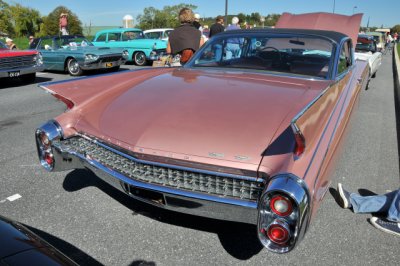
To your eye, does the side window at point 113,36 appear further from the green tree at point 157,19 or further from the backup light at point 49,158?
the green tree at point 157,19

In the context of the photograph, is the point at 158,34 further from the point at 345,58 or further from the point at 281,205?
the point at 281,205

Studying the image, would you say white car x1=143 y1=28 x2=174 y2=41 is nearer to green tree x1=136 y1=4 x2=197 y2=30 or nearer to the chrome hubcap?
the chrome hubcap

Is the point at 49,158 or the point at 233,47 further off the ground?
the point at 233,47

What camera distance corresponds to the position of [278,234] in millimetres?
1724

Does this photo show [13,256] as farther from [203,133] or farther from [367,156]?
[367,156]

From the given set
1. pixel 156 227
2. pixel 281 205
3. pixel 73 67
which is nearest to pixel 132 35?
pixel 73 67

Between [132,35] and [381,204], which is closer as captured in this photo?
[381,204]

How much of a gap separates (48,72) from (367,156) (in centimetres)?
1094

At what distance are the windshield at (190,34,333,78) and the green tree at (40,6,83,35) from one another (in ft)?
127

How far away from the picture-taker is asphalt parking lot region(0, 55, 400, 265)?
230 cm

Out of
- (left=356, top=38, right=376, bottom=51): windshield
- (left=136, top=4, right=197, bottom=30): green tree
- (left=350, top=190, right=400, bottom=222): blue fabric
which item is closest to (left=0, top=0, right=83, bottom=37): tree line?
(left=136, top=4, right=197, bottom=30): green tree

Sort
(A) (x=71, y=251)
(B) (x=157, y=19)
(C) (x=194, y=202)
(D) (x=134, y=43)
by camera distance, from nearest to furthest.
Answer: (C) (x=194, y=202) < (A) (x=71, y=251) < (D) (x=134, y=43) < (B) (x=157, y=19)

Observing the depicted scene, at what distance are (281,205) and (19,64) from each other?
912 centimetres

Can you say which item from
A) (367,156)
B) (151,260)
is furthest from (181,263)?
(367,156)
